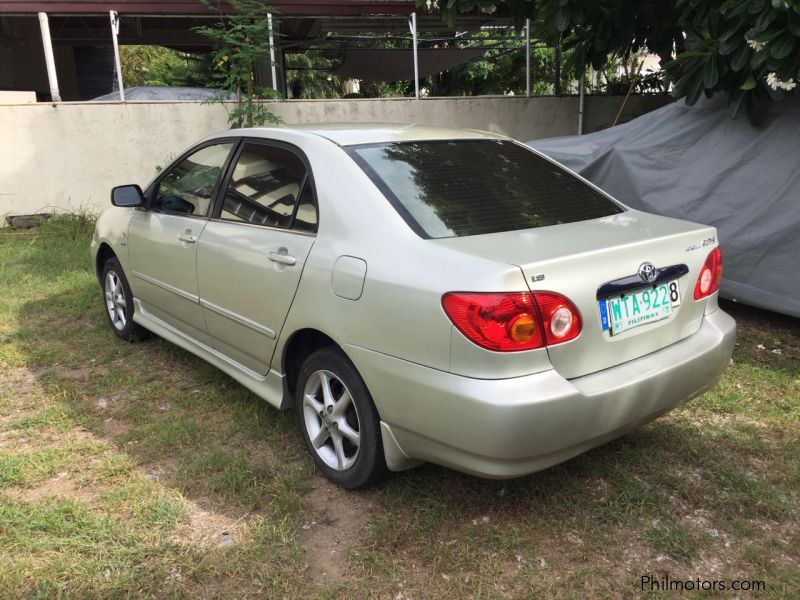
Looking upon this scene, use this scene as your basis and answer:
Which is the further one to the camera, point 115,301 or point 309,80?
point 309,80

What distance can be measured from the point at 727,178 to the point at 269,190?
11.6 ft

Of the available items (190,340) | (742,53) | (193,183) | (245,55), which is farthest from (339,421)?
(245,55)

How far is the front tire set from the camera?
2.70 m

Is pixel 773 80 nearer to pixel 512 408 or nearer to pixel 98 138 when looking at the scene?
pixel 512 408

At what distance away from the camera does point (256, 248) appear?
3158mm

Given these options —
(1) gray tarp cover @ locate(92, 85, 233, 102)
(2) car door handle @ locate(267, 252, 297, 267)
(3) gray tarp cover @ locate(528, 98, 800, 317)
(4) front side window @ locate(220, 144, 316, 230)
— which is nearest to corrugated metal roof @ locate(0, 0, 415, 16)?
(1) gray tarp cover @ locate(92, 85, 233, 102)

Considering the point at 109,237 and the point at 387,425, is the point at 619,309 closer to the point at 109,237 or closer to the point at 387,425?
the point at 387,425

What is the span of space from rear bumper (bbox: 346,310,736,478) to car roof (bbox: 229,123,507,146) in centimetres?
107

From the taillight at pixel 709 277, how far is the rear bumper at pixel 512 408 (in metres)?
0.25

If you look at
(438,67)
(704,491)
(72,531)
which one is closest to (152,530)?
(72,531)

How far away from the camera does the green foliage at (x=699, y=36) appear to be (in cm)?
443

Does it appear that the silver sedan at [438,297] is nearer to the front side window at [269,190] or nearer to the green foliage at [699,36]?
the front side window at [269,190]

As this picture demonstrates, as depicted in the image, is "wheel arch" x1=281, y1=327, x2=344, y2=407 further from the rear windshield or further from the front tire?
the rear windshield

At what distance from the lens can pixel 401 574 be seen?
8.00 ft
